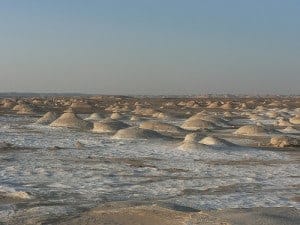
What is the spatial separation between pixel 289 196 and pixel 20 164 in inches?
276

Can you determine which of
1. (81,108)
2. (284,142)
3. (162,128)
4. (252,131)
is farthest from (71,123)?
(81,108)

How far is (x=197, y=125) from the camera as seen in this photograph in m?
33.8

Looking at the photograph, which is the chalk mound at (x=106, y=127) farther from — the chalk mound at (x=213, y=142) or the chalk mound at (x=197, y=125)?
the chalk mound at (x=213, y=142)

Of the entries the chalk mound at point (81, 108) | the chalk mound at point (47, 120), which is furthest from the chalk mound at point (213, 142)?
the chalk mound at point (81, 108)

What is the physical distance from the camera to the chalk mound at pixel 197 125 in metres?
33.3

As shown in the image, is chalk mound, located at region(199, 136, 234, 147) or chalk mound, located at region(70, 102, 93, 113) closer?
chalk mound, located at region(199, 136, 234, 147)

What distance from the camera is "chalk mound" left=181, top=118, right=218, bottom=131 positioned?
33.3 m

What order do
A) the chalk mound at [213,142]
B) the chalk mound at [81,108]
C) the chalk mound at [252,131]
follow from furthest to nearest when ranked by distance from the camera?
1. the chalk mound at [81,108]
2. the chalk mound at [252,131]
3. the chalk mound at [213,142]

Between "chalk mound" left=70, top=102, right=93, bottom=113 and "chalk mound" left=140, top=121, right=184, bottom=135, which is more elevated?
"chalk mound" left=140, top=121, right=184, bottom=135

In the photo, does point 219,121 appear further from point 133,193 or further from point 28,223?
point 28,223

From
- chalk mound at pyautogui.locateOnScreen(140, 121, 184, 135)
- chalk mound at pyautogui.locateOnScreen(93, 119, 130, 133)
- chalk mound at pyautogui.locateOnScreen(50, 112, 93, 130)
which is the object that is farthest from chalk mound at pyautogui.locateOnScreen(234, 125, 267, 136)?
chalk mound at pyautogui.locateOnScreen(50, 112, 93, 130)

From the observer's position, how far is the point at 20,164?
50.3ft

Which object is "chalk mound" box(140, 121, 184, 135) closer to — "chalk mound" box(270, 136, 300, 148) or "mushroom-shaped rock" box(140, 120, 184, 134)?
"mushroom-shaped rock" box(140, 120, 184, 134)

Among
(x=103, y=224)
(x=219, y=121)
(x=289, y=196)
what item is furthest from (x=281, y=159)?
(x=219, y=121)
